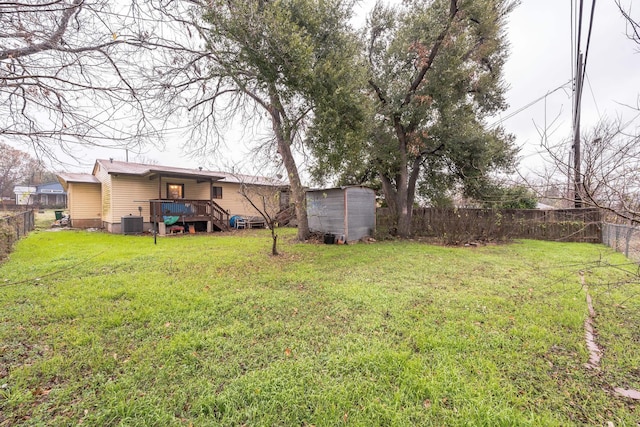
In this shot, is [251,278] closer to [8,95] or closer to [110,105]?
[110,105]

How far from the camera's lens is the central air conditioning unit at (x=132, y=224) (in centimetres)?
1189

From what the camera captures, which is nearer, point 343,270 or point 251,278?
point 251,278

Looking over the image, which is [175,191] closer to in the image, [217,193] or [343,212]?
[217,193]

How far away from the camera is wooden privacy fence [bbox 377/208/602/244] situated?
10.0 metres

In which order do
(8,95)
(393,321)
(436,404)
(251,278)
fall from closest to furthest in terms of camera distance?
(436,404) < (8,95) < (393,321) < (251,278)

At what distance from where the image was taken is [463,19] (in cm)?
833

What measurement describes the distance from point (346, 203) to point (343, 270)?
417cm

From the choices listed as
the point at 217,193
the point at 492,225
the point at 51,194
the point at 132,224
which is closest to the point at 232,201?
the point at 217,193

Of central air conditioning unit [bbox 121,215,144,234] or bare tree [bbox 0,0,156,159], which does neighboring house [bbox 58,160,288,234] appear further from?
bare tree [bbox 0,0,156,159]

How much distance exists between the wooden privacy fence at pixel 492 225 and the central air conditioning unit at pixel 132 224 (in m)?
11.9

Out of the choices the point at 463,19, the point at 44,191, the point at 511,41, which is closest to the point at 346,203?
the point at 463,19

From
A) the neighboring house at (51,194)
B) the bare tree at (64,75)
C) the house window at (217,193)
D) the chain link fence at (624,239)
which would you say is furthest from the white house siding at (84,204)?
the neighboring house at (51,194)

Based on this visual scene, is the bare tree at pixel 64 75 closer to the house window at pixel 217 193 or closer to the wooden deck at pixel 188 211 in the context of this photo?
the wooden deck at pixel 188 211

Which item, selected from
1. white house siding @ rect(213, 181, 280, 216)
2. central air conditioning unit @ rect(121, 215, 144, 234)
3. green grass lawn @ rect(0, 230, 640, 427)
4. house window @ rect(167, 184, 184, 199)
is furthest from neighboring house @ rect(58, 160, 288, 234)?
green grass lawn @ rect(0, 230, 640, 427)
